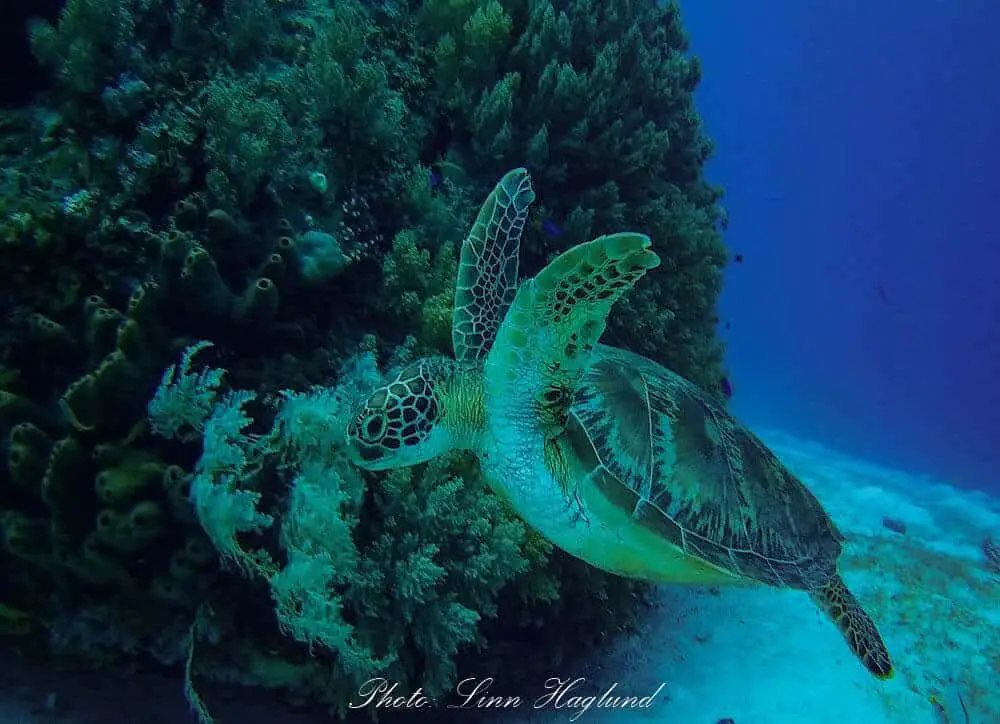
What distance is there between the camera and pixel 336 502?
2.33m

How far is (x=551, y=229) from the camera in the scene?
411 cm

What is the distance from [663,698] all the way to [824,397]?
70.5 meters

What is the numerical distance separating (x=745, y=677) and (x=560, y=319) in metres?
3.39

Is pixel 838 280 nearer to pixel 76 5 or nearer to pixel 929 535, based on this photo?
pixel 929 535

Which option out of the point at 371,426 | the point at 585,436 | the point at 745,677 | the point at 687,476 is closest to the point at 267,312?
the point at 371,426

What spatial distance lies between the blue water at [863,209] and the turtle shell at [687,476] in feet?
154

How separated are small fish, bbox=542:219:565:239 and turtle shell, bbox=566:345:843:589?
126cm

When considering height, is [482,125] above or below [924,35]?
below

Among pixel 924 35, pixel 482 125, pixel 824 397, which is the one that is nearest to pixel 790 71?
pixel 924 35

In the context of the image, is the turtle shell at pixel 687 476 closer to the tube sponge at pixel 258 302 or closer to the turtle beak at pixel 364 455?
the turtle beak at pixel 364 455

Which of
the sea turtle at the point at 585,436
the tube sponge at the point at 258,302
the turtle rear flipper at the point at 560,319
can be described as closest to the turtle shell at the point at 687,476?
the sea turtle at the point at 585,436

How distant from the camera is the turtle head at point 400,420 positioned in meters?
2.40

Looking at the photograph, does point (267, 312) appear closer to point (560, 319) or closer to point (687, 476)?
point (560, 319)

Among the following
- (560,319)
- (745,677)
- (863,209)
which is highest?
(863,209)
